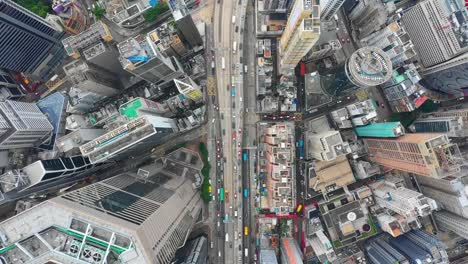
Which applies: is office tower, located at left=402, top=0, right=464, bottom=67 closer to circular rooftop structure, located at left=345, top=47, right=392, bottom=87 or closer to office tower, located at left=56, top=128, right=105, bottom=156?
circular rooftop structure, located at left=345, top=47, right=392, bottom=87

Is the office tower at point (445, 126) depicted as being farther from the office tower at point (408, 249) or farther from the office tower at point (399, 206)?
the office tower at point (408, 249)

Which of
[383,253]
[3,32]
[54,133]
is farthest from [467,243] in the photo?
[3,32]

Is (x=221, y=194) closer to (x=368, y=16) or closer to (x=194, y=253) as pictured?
(x=194, y=253)

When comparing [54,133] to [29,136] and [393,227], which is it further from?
[393,227]

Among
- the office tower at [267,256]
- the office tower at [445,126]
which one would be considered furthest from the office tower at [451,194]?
the office tower at [267,256]

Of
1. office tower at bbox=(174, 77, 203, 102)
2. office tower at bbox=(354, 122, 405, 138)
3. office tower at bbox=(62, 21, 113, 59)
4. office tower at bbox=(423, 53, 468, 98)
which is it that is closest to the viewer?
office tower at bbox=(354, 122, 405, 138)

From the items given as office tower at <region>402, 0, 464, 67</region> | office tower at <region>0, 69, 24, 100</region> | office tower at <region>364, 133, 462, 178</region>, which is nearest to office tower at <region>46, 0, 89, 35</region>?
office tower at <region>0, 69, 24, 100</region>
